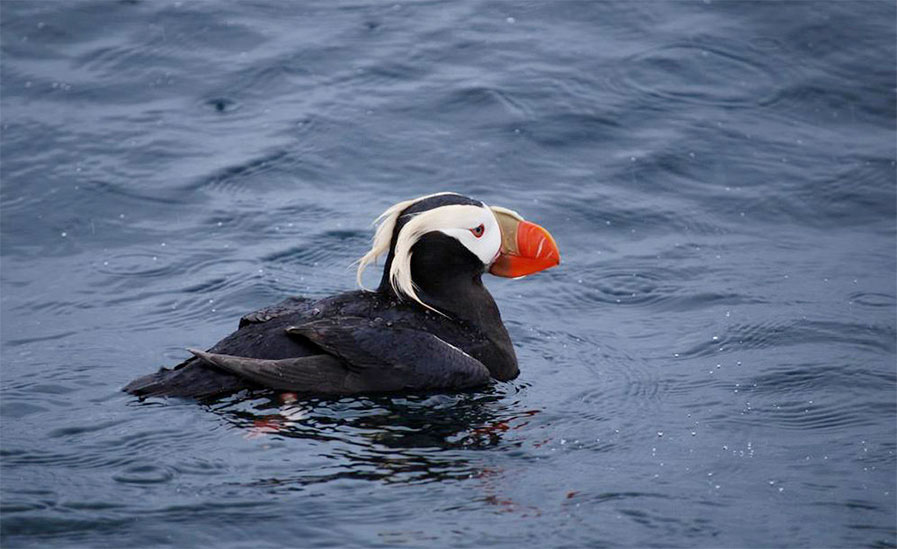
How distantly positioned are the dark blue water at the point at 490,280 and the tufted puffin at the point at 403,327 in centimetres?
12

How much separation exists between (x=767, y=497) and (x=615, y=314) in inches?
93.4

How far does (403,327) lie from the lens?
583 cm

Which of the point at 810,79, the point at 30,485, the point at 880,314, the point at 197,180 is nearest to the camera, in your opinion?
the point at 30,485

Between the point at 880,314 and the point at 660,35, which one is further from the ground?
the point at 660,35

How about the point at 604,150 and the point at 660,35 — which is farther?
the point at 660,35

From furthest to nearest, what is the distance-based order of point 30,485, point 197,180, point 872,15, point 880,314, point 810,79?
1. point 872,15
2. point 810,79
3. point 197,180
4. point 880,314
5. point 30,485

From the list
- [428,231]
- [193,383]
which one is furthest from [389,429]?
[428,231]

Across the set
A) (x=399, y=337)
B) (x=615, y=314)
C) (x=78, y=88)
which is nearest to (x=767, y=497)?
(x=399, y=337)

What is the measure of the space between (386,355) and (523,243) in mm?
969

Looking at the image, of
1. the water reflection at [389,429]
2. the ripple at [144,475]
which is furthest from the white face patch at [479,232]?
the ripple at [144,475]

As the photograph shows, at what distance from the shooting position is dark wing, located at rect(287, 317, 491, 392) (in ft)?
18.6

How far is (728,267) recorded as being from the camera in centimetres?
772

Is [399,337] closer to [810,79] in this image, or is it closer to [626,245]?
[626,245]

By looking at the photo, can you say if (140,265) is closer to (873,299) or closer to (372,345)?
(372,345)
